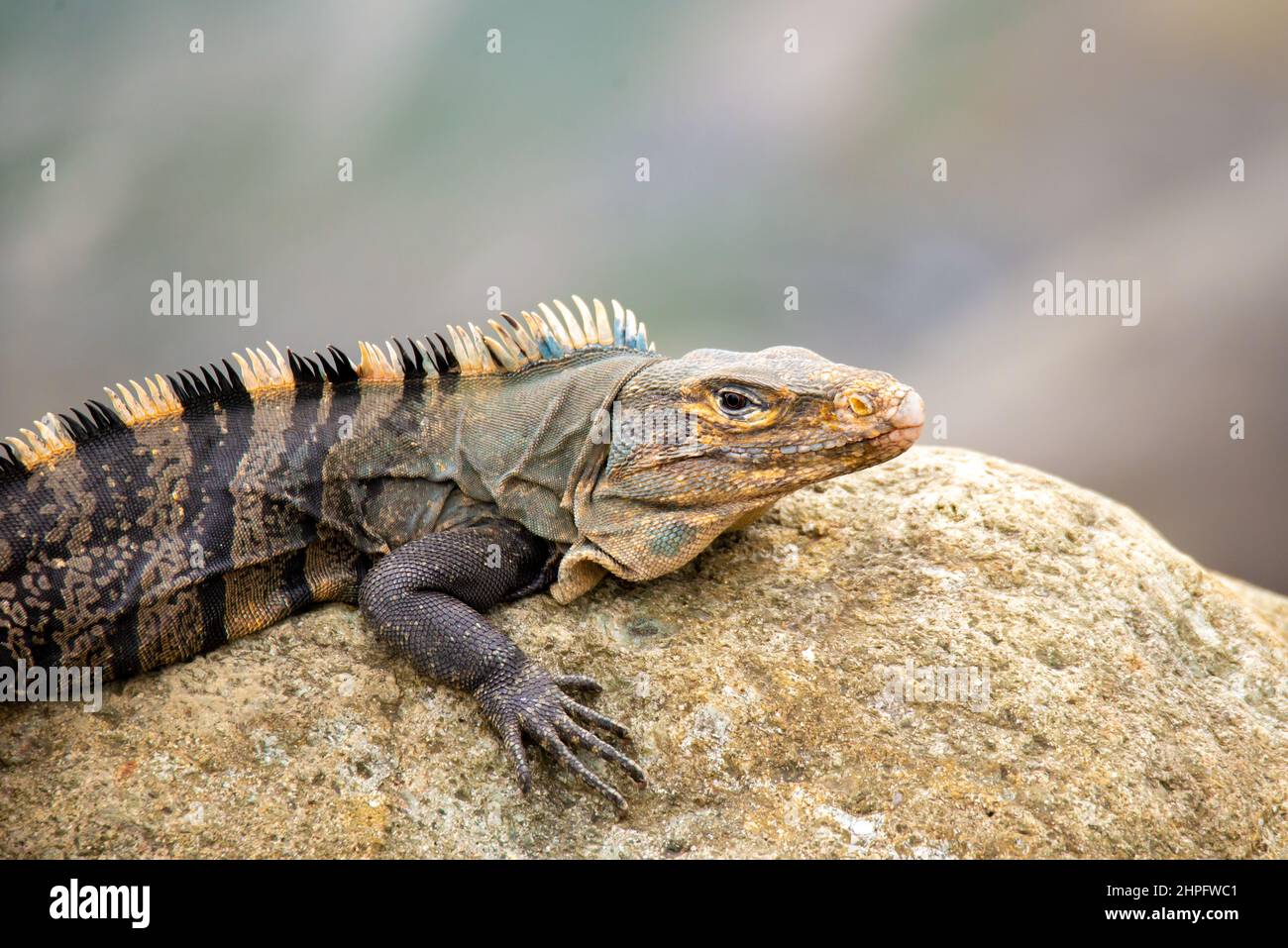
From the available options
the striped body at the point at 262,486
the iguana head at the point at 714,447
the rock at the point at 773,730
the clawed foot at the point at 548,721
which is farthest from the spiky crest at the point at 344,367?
the clawed foot at the point at 548,721

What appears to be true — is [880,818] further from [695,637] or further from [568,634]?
[568,634]

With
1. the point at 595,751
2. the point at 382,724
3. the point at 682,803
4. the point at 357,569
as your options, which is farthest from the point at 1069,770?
the point at 357,569

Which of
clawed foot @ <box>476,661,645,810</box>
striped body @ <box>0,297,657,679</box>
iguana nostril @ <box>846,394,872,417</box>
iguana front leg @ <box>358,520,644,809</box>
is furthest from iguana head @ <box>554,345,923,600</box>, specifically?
clawed foot @ <box>476,661,645,810</box>

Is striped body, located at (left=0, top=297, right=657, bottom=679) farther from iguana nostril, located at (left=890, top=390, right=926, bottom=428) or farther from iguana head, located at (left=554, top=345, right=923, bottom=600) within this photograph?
iguana nostril, located at (left=890, top=390, right=926, bottom=428)

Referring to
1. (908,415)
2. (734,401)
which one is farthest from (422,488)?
(908,415)

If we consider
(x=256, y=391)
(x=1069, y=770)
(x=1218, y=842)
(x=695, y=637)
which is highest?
(x=256, y=391)

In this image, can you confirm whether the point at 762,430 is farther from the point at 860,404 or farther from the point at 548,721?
the point at 548,721
